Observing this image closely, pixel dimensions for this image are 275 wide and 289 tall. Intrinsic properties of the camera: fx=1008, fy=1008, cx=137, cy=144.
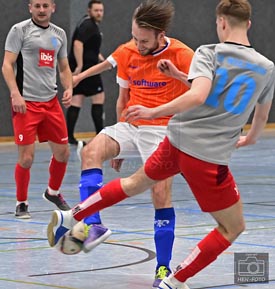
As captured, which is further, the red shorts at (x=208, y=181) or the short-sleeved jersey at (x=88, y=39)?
the short-sleeved jersey at (x=88, y=39)

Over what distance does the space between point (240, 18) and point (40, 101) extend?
153 inches

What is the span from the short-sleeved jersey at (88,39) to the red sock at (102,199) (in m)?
10.1

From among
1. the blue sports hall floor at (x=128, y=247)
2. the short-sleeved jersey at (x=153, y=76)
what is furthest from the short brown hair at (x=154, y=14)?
the blue sports hall floor at (x=128, y=247)

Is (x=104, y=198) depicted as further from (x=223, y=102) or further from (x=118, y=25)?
(x=118, y=25)

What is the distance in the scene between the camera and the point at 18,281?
5.79 meters

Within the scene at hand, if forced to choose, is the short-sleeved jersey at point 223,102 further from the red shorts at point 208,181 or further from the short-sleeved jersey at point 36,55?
the short-sleeved jersey at point 36,55

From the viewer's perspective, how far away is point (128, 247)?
274 inches

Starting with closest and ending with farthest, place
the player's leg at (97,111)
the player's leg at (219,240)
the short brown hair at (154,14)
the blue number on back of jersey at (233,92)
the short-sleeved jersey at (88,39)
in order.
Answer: the blue number on back of jersey at (233,92) → the player's leg at (219,240) → the short brown hair at (154,14) → the short-sleeved jersey at (88,39) → the player's leg at (97,111)

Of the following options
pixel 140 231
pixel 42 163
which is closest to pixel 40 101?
pixel 140 231

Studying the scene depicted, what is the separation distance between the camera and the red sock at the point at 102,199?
5383mm

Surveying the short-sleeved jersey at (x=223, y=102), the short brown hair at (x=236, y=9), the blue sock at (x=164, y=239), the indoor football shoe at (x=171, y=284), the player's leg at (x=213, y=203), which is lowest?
the blue sock at (x=164, y=239)

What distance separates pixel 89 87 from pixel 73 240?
10.2 m

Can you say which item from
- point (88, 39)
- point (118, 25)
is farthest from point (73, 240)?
point (118, 25)

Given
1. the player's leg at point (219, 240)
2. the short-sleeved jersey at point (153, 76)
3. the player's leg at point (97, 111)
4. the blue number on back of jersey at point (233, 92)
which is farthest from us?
the player's leg at point (97, 111)
